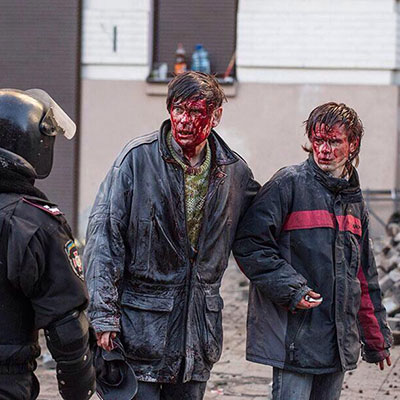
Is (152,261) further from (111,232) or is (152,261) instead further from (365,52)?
(365,52)

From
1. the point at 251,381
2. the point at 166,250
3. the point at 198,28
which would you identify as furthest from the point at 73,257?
the point at 198,28

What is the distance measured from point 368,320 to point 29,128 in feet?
7.21

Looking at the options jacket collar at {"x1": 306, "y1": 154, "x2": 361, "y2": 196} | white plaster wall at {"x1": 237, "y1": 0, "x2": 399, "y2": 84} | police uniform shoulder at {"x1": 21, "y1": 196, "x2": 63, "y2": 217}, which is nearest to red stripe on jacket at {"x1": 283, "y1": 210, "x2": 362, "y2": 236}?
jacket collar at {"x1": 306, "y1": 154, "x2": 361, "y2": 196}

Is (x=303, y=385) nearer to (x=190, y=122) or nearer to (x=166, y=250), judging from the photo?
(x=166, y=250)

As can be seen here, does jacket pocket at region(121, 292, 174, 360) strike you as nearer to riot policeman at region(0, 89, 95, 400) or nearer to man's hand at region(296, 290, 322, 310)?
man's hand at region(296, 290, 322, 310)

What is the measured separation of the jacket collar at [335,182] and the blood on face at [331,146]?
0.03 m

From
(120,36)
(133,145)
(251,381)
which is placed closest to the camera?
(133,145)

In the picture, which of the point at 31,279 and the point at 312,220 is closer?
the point at 31,279

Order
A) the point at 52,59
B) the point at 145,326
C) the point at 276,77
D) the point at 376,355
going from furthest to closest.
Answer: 1. the point at 52,59
2. the point at 276,77
3. the point at 376,355
4. the point at 145,326

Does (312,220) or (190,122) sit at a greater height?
(190,122)

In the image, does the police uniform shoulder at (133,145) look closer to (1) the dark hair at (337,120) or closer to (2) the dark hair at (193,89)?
(2) the dark hair at (193,89)

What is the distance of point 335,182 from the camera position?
4871 millimetres

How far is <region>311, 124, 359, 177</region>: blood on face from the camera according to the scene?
490 cm

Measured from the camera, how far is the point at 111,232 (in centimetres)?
451
